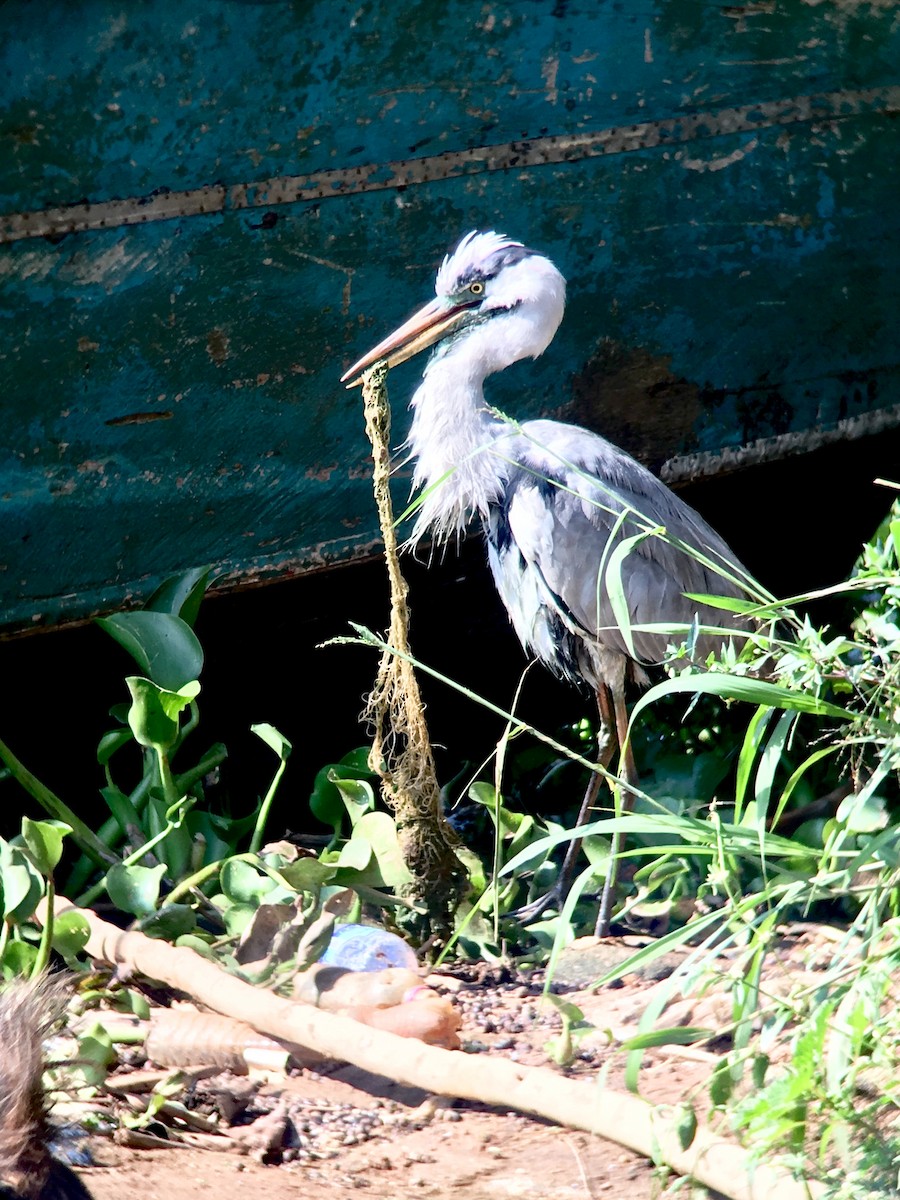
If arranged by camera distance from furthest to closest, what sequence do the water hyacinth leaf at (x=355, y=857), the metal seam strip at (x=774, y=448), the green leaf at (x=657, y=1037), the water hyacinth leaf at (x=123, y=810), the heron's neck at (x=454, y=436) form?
the metal seam strip at (x=774, y=448)
the heron's neck at (x=454, y=436)
the water hyacinth leaf at (x=123, y=810)
the water hyacinth leaf at (x=355, y=857)
the green leaf at (x=657, y=1037)

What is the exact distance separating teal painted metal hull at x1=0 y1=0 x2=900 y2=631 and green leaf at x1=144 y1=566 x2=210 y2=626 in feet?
0.61

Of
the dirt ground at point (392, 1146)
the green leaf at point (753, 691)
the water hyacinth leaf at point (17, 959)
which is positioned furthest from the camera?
the water hyacinth leaf at point (17, 959)

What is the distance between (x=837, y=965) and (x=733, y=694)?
0.43 meters

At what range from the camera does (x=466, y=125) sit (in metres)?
4.19

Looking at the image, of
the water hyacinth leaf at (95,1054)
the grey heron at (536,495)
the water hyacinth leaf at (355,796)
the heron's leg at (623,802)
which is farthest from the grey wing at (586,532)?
the water hyacinth leaf at (95,1054)

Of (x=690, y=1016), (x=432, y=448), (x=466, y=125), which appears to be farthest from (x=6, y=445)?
(x=690, y=1016)

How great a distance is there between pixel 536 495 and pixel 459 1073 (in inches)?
72.8

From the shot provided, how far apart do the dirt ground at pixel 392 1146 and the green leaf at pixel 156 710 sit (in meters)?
1.04

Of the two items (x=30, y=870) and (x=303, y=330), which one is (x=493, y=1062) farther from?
(x=303, y=330)

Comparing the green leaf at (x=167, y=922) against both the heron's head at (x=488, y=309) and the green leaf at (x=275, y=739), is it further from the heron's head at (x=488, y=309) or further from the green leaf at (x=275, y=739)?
the heron's head at (x=488, y=309)

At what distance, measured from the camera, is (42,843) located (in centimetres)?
312

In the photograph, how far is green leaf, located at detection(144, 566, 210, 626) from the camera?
12.7ft

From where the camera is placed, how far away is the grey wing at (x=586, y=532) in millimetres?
3900

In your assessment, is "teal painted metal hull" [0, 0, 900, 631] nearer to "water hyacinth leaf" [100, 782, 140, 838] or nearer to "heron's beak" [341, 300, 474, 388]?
"heron's beak" [341, 300, 474, 388]
